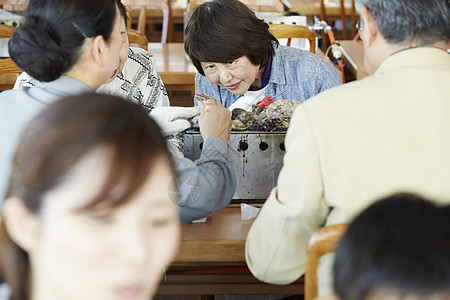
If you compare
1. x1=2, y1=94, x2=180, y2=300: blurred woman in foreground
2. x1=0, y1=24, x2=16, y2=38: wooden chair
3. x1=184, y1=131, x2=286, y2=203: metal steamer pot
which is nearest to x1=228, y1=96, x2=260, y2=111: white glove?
x1=184, y1=131, x2=286, y2=203: metal steamer pot

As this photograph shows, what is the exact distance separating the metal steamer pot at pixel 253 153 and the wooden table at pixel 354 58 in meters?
1.62

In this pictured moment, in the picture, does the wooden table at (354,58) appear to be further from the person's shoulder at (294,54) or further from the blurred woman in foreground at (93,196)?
the blurred woman in foreground at (93,196)

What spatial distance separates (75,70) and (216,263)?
580mm

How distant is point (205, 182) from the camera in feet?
4.90

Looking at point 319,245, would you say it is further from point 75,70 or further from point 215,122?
point 75,70

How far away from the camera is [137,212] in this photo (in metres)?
0.82

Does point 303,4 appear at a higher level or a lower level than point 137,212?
lower

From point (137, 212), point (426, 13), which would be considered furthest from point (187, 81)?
point (137, 212)

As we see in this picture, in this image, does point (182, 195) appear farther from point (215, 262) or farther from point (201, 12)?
point (201, 12)

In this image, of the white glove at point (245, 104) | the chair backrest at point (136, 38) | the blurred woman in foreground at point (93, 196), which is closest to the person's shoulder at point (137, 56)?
the white glove at point (245, 104)

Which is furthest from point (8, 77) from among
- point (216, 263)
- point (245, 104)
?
point (216, 263)

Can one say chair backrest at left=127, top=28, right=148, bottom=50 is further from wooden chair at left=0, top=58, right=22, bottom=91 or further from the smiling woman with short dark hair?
the smiling woman with short dark hair

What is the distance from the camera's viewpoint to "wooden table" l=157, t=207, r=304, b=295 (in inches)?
60.9

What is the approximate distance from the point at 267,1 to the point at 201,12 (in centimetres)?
212
